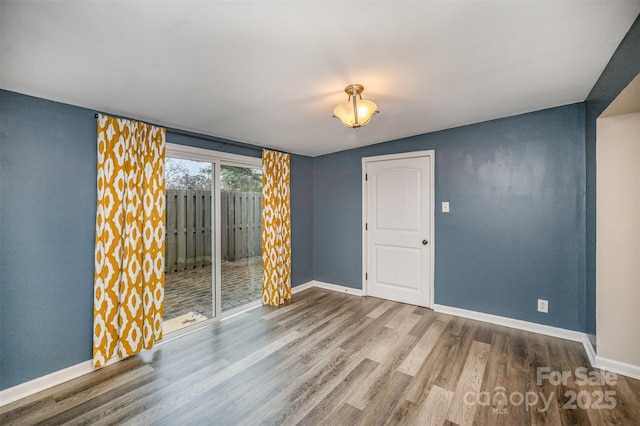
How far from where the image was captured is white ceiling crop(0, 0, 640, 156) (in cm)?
127

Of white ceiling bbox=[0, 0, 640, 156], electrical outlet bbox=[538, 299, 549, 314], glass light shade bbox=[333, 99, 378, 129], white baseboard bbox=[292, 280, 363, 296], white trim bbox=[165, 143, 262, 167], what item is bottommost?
white baseboard bbox=[292, 280, 363, 296]

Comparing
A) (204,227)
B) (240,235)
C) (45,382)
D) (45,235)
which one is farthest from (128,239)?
(240,235)

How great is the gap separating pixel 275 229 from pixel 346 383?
7.47 feet

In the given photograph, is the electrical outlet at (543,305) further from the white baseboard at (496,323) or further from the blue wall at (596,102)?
the blue wall at (596,102)

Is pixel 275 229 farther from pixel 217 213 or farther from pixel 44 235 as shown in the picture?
pixel 44 235

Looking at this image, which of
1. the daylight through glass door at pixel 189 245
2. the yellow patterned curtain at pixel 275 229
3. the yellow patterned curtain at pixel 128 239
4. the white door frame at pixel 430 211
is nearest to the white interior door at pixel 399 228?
the white door frame at pixel 430 211

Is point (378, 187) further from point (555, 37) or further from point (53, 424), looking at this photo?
point (53, 424)

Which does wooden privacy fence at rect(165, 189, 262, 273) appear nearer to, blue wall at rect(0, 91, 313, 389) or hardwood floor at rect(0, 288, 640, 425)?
blue wall at rect(0, 91, 313, 389)

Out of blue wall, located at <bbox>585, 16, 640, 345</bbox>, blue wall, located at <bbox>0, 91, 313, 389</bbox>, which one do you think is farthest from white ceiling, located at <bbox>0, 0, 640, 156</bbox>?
blue wall, located at <bbox>0, 91, 313, 389</bbox>

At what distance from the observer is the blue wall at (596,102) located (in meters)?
1.46

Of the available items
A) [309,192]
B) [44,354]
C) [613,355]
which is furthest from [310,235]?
[613,355]

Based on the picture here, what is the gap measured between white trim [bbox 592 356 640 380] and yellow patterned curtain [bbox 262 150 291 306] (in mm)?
3326

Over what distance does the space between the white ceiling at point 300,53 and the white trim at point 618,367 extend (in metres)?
2.27

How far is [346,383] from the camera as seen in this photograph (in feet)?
6.84
